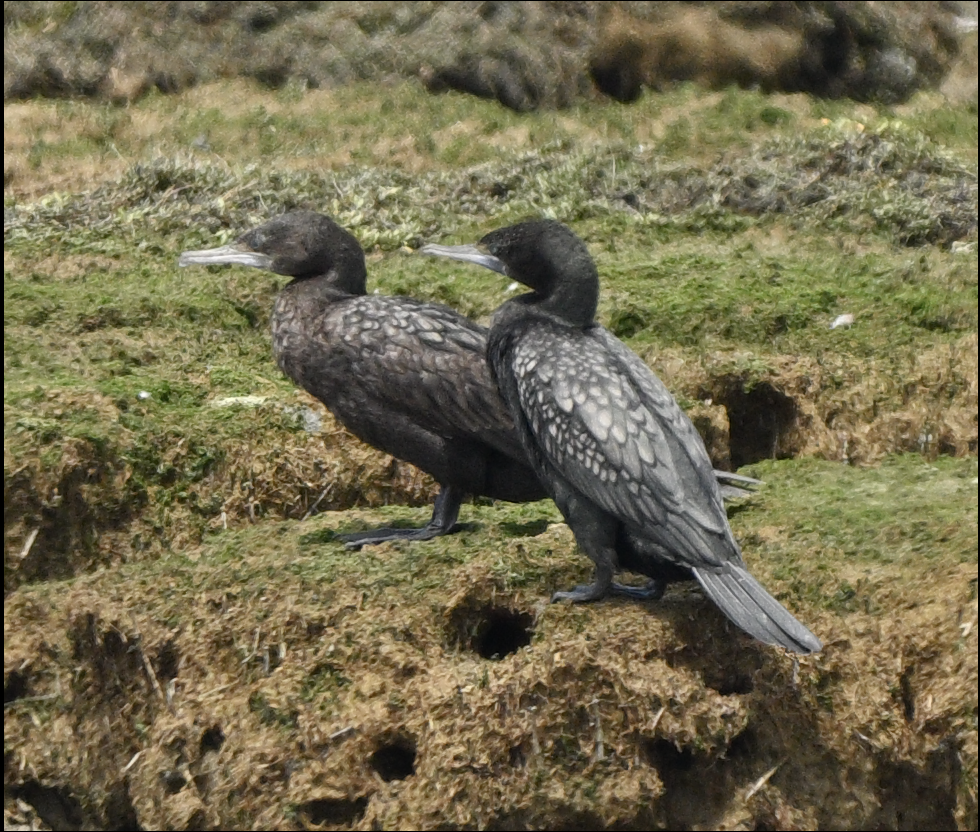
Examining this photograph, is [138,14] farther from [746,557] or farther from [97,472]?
[746,557]

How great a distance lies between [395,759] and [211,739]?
584 mm

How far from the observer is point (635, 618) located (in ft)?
16.1

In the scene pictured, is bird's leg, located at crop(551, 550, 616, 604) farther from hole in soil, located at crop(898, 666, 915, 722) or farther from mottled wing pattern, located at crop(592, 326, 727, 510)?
hole in soil, located at crop(898, 666, 915, 722)

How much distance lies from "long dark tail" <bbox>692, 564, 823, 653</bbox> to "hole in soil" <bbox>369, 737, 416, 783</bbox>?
105cm

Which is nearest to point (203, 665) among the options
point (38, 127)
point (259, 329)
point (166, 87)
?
point (259, 329)

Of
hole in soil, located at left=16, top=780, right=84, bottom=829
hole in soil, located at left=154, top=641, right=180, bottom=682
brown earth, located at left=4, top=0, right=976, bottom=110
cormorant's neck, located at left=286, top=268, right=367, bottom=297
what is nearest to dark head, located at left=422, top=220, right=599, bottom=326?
cormorant's neck, located at left=286, top=268, right=367, bottom=297

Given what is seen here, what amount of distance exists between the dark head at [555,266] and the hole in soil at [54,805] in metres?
2.26

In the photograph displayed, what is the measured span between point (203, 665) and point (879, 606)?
86.3 inches

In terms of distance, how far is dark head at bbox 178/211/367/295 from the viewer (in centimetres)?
600

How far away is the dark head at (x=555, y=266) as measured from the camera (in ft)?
17.0

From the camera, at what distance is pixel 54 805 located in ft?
17.0

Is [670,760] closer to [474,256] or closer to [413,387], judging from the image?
[413,387]

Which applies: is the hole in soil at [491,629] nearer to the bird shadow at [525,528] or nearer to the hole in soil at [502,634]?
the hole in soil at [502,634]

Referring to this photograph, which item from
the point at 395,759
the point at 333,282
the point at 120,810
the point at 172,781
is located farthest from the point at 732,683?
the point at 333,282
